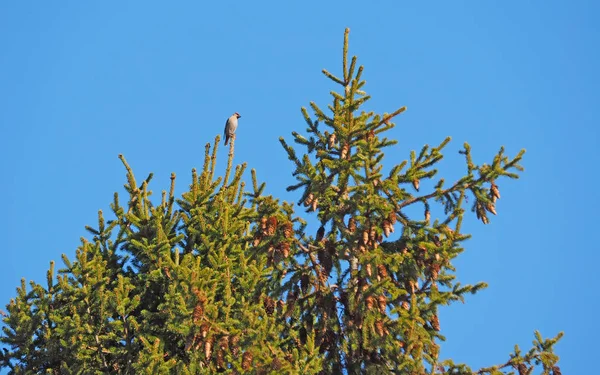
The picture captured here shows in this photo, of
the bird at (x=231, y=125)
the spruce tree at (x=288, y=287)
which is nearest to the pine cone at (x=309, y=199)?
the spruce tree at (x=288, y=287)

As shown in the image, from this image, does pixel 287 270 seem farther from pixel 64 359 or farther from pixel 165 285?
pixel 64 359

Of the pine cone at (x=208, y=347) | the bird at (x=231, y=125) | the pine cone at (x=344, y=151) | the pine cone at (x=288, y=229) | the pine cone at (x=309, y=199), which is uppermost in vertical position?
the bird at (x=231, y=125)

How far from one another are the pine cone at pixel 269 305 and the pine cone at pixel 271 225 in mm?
1228

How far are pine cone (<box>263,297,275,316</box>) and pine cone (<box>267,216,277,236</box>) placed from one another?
1.23 m

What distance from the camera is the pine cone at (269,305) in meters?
13.1

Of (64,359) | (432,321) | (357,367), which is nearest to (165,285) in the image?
(64,359)

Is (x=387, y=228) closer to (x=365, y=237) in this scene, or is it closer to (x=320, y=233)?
(x=365, y=237)

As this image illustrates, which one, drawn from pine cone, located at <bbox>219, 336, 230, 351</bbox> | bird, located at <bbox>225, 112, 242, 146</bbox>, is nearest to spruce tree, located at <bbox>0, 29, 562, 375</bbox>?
pine cone, located at <bbox>219, 336, 230, 351</bbox>

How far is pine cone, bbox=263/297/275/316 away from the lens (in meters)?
13.1

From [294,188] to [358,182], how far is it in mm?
969

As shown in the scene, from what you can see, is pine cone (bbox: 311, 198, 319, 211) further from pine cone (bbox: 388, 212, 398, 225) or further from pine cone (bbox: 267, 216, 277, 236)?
pine cone (bbox: 388, 212, 398, 225)

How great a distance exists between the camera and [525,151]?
42.0 feet

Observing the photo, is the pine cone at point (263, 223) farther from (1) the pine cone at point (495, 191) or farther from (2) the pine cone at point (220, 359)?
(1) the pine cone at point (495, 191)

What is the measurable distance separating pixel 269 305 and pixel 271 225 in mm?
1523
